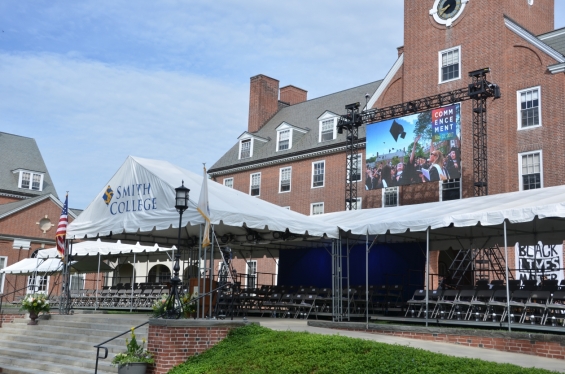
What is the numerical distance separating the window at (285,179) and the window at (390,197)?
8.58 meters

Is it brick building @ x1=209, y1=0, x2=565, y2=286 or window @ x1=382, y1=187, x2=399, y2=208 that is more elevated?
brick building @ x1=209, y1=0, x2=565, y2=286

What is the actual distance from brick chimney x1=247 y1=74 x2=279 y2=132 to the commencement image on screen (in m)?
17.1

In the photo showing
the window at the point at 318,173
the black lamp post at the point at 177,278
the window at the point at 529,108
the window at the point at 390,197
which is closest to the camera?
the black lamp post at the point at 177,278

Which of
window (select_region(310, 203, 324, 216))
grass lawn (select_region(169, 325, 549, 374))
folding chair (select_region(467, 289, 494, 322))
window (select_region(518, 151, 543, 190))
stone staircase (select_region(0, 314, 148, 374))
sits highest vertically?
window (select_region(518, 151, 543, 190))

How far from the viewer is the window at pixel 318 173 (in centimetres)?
3747

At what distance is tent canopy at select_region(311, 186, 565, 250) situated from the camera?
44.8 feet

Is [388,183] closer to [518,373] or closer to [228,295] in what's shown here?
[228,295]

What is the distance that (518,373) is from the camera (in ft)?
29.5

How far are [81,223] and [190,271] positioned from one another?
528 centimetres

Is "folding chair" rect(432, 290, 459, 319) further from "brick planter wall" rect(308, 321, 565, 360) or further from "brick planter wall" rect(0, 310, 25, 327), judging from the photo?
"brick planter wall" rect(0, 310, 25, 327)

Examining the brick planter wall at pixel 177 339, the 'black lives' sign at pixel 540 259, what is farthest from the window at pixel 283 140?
the brick planter wall at pixel 177 339

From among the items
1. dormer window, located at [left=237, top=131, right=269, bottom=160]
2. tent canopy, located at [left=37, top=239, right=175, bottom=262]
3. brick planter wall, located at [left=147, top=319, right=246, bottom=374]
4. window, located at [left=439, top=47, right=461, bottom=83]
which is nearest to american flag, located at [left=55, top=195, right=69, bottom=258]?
brick planter wall, located at [left=147, top=319, right=246, bottom=374]

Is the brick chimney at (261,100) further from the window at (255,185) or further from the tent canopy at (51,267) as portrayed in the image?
the tent canopy at (51,267)

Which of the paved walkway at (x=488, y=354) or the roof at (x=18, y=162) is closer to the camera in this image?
the paved walkway at (x=488, y=354)
